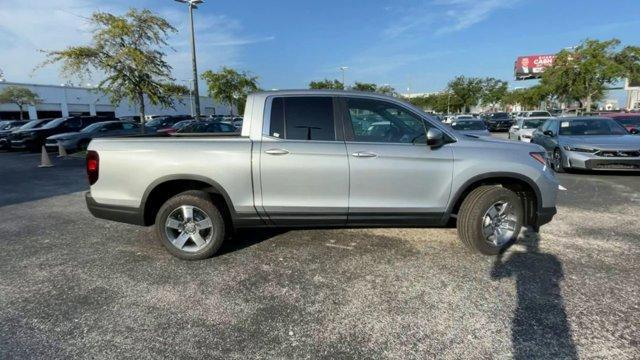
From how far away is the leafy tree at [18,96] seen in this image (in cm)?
4706

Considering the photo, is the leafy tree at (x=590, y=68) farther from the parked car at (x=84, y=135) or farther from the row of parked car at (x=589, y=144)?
the parked car at (x=84, y=135)

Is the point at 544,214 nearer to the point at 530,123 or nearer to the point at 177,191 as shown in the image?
the point at 177,191

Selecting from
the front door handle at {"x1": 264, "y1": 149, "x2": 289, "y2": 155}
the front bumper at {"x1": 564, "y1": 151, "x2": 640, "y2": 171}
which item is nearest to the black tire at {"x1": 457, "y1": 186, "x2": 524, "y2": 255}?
the front door handle at {"x1": 264, "y1": 149, "x2": 289, "y2": 155}

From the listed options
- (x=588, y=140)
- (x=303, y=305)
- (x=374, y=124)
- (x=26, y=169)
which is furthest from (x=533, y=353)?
(x=26, y=169)

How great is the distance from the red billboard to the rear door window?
82.1 meters

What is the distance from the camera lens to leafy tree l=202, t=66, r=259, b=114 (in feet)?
111

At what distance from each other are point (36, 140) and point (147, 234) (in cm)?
1720

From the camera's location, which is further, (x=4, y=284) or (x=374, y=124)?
(x=374, y=124)

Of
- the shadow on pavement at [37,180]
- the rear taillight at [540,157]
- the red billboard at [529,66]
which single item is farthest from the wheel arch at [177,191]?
the red billboard at [529,66]

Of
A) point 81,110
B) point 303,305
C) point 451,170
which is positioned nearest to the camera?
point 303,305

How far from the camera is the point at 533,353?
2.46 metres

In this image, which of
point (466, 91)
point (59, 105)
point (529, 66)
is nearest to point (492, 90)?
point (466, 91)

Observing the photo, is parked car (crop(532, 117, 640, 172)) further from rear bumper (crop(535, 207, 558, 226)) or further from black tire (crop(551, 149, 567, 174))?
rear bumper (crop(535, 207, 558, 226))

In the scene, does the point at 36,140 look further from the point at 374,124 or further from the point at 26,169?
the point at 374,124
